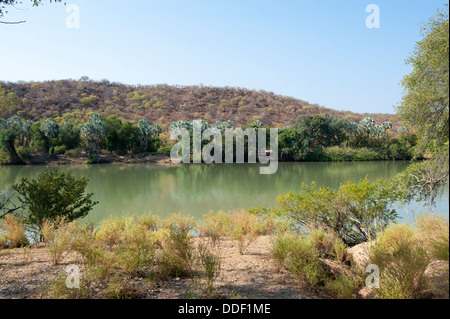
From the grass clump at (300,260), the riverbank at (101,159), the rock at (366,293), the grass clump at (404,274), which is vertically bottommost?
the riverbank at (101,159)

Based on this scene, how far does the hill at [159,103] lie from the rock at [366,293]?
216 feet

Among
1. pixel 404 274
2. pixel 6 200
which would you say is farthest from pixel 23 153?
pixel 404 274

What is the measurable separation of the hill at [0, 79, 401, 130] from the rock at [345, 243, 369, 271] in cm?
6470

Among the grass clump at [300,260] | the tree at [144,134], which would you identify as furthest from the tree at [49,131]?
the grass clump at [300,260]

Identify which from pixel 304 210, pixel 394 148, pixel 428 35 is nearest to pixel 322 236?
pixel 304 210

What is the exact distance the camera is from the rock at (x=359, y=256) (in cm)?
471

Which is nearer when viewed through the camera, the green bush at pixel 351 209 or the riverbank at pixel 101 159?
the green bush at pixel 351 209

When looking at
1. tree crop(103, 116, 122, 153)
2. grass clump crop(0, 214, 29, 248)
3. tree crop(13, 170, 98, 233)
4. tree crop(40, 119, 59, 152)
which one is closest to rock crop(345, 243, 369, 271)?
tree crop(13, 170, 98, 233)

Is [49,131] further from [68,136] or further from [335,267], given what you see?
[335,267]

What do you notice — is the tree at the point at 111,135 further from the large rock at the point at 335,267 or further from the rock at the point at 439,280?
the rock at the point at 439,280

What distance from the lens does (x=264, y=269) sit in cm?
525

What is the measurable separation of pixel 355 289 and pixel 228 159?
42416mm

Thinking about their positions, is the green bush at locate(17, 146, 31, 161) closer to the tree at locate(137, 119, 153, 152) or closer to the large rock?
the tree at locate(137, 119, 153, 152)

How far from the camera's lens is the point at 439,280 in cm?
340
